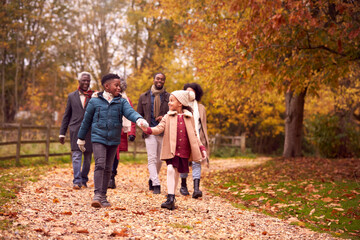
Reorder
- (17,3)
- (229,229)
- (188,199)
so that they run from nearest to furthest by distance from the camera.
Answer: (229,229), (188,199), (17,3)

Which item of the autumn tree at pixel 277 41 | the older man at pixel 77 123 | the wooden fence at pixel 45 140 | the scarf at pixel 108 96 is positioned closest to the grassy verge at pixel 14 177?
the wooden fence at pixel 45 140

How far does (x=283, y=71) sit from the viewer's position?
9.04 m

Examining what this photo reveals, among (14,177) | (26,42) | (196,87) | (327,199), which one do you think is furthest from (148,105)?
(26,42)

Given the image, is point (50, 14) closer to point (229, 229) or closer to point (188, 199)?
point (188, 199)

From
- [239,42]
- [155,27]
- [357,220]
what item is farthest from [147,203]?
[155,27]

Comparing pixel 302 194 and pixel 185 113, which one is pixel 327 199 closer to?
pixel 302 194

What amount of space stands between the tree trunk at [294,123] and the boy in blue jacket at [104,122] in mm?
10815

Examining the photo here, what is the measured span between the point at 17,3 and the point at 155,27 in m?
11.6

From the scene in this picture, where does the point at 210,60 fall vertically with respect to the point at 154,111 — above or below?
above

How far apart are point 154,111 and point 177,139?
1.60 metres

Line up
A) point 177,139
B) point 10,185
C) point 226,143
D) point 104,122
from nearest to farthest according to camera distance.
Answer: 1. point 104,122
2. point 177,139
3. point 10,185
4. point 226,143

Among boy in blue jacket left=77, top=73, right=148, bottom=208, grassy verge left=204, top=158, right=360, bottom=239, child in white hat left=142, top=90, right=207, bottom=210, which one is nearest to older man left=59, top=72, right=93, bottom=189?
boy in blue jacket left=77, top=73, right=148, bottom=208

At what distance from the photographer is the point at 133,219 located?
15.9ft

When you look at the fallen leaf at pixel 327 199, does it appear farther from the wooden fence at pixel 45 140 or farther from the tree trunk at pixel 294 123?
the wooden fence at pixel 45 140
